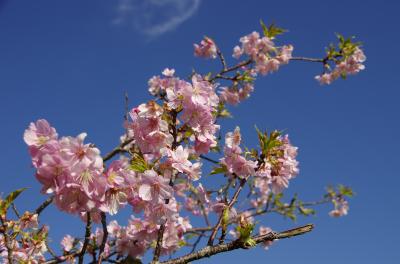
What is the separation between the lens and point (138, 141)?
8.54ft

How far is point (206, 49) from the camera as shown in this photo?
8055 millimetres

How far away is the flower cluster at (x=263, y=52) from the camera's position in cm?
738

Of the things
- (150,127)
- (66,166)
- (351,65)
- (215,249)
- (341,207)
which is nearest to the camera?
(66,166)

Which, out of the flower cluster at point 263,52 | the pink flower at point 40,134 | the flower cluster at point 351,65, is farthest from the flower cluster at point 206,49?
the pink flower at point 40,134

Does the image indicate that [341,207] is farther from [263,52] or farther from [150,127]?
[150,127]

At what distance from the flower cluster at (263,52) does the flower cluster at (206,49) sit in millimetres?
590

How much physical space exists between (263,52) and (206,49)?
3.93 ft

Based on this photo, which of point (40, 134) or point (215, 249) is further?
point (215, 249)

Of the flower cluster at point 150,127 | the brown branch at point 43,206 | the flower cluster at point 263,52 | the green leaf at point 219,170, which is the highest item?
the flower cluster at point 263,52

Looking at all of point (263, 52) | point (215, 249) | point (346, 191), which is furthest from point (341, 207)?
point (215, 249)

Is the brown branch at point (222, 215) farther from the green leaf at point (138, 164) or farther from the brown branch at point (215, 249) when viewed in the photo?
the green leaf at point (138, 164)

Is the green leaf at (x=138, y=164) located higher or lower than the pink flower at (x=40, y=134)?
higher

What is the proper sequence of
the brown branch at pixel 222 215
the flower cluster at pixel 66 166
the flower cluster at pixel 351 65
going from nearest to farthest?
the flower cluster at pixel 66 166 < the brown branch at pixel 222 215 < the flower cluster at pixel 351 65

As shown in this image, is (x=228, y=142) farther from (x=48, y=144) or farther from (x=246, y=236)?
(x=48, y=144)
